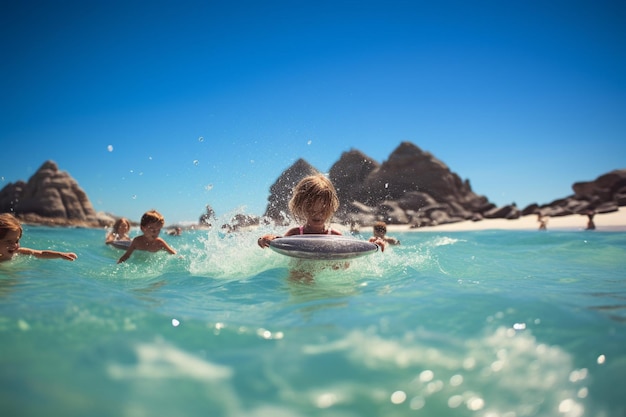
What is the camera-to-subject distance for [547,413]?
1.74 metres

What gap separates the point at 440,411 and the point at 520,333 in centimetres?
102

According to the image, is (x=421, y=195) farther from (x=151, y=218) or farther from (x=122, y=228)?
(x=151, y=218)

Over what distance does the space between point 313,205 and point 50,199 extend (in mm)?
60248

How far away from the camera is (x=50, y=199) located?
53.0 m

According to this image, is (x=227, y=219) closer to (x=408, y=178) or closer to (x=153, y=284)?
(x=153, y=284)

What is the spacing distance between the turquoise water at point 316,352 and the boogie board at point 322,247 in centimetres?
53

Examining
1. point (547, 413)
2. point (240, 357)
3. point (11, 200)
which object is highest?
point (11, 200)

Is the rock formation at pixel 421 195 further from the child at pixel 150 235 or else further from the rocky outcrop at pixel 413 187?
the child at pixel 150 235

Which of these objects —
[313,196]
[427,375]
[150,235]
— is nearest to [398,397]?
[427,375]

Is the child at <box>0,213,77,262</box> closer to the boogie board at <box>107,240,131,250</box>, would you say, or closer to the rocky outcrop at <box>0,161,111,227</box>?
the boogie board at <box>107,240,131,250</box>

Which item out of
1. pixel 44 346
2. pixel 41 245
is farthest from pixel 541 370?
pixel 41 245

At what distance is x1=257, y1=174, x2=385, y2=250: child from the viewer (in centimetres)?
494

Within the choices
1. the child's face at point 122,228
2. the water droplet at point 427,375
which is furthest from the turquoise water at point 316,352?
the child's face at point 122,228

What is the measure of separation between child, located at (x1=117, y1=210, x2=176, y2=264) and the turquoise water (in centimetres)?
338
